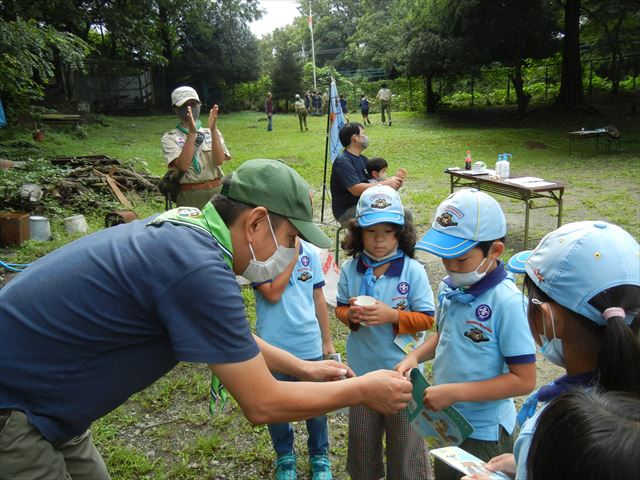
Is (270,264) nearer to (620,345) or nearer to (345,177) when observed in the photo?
(620,345)

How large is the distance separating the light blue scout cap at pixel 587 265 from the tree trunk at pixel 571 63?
20.7 meters

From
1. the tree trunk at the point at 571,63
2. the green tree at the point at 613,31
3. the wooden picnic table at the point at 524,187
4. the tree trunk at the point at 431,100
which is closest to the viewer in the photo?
the wooden picnic table at the point at 524,187

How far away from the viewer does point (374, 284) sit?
2.60 metres

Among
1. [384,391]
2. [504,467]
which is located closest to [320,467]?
[384,391]

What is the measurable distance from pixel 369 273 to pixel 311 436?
3.29 feet

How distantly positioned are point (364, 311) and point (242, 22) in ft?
108

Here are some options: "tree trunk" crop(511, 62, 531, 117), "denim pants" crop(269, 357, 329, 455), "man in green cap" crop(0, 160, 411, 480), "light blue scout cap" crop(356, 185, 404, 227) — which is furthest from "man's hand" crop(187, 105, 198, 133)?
"tree trunk" crop(511, 62, 531, 117)

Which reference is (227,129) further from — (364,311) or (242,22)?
(364,311)

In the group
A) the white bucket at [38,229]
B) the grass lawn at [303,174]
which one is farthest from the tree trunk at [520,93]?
the white bucket at [38,229]

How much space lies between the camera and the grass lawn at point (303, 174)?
10.2 ft

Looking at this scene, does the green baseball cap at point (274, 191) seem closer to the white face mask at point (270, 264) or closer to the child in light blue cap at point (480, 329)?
the white face mask at point (270, 264)

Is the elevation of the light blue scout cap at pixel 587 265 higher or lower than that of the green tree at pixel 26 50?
lower

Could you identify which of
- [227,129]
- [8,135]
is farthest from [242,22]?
[8,135]

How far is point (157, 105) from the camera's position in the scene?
30.8 m
